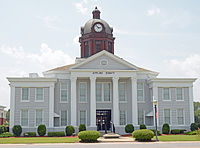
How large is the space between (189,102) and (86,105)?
15.0 meters

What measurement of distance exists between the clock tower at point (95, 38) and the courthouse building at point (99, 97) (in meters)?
7.25

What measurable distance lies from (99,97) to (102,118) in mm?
3366

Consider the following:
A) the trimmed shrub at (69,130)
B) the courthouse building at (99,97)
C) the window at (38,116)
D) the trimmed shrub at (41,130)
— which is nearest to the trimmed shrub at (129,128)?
the courthouse building at (99,97)

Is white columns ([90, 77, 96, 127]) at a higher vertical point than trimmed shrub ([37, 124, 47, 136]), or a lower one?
higher

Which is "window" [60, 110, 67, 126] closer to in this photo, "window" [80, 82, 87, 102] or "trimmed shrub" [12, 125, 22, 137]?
"window" [80, 82, 87, 102]

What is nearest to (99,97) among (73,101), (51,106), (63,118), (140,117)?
(73,101)

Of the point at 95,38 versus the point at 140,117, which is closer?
the point at 140,117

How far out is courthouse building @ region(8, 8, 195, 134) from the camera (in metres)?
40.6

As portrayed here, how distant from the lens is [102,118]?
44406 mm

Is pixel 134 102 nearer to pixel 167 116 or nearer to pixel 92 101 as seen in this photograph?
pixel 167 116

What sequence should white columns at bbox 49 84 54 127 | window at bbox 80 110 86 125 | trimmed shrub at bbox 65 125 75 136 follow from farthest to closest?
window at bbox 80 110 86 125 < white columns at bbox 49 84 54 127 < trimmed shrub at bbox 65 125 75 136

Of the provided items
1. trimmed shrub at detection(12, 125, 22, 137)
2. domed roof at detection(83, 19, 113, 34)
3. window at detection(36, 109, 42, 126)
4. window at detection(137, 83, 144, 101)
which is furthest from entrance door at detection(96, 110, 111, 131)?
domed roof at detection(83, 19, 113, 34)

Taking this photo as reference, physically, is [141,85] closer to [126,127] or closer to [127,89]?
[127,89]

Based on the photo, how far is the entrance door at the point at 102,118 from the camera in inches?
1732
